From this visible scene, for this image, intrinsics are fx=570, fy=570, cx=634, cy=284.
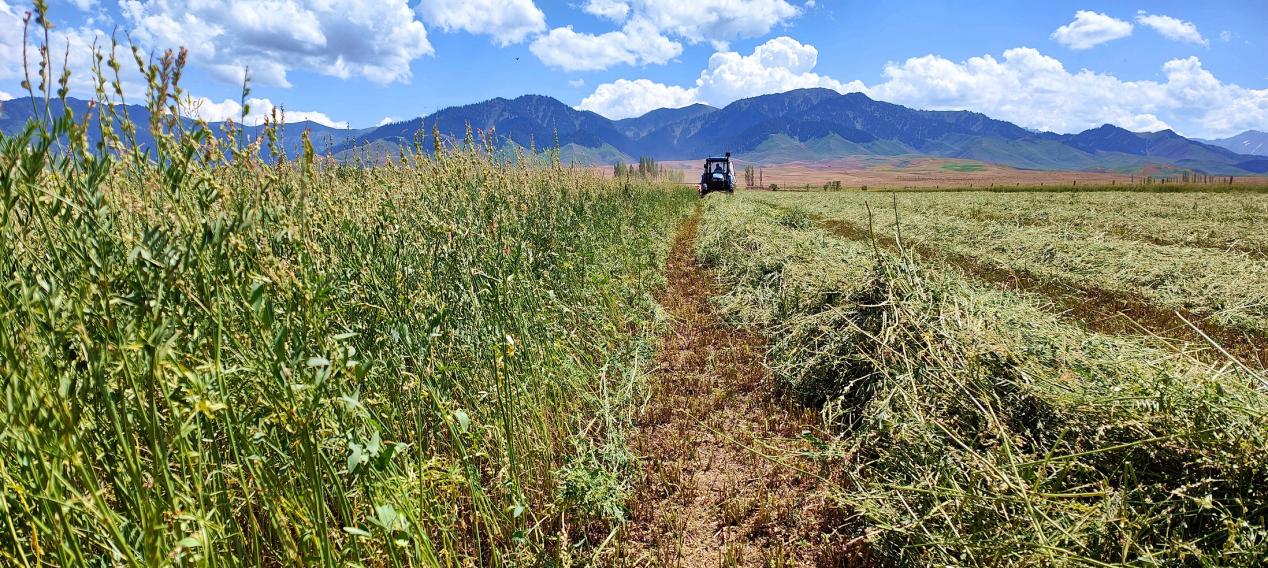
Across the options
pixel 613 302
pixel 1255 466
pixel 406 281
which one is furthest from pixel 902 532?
pixel 613 302

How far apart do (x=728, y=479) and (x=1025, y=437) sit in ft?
5.22

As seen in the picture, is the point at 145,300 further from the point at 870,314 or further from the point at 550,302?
the point at 870,314

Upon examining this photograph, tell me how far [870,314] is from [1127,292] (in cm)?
506

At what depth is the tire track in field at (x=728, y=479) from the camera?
9.43 ft

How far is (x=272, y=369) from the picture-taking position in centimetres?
141

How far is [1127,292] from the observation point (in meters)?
7.20

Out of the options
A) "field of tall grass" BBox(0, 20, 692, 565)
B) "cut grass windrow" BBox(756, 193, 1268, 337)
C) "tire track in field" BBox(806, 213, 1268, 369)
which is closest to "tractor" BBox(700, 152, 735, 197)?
"cut grass windrow" BBox(756, 193, 1268, 337)

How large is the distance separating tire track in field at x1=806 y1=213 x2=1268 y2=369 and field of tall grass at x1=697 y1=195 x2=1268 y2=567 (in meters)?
0.85

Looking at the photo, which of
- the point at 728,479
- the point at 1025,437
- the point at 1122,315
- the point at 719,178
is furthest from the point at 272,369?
the point at 719,178

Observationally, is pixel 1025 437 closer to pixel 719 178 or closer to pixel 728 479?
pixel 728 479

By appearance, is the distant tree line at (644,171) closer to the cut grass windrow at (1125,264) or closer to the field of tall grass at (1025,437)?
the cut grass windrow at (1125,264)

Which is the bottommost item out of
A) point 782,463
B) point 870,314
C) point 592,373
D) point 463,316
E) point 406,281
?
point 782,463

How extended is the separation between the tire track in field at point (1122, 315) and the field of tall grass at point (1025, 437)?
0.85 metres

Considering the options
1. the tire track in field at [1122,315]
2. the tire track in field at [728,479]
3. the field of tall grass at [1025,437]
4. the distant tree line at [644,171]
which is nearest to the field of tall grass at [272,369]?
the tire track in field at [728,479]
